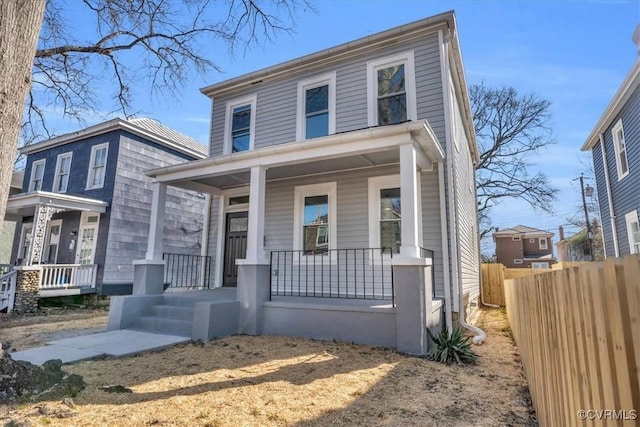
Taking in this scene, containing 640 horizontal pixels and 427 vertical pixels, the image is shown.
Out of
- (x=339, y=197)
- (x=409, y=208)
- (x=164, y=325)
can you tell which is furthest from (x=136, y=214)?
(x=409, y=208)

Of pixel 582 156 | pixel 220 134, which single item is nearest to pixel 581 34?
pixel 220 134

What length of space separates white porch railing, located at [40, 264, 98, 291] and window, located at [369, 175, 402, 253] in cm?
909

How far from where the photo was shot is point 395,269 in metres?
4.95

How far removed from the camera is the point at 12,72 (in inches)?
90.8

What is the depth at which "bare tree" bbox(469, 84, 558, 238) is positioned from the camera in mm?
18094

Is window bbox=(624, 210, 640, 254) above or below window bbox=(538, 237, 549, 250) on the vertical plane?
below

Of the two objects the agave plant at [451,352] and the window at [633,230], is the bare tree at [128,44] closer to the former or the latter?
the agave plant at [451,352]

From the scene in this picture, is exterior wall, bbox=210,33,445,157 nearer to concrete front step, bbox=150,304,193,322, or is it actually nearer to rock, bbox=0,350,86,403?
Answer: concrete front step, bbox=150,304,193,322

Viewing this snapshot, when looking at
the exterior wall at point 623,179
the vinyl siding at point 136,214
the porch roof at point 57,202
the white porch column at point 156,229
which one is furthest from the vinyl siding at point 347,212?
the exterior wall at point 623,179

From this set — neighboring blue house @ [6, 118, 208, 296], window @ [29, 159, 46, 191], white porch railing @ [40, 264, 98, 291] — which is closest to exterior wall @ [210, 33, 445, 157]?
neighboring blue house @ [6, 118, 208, 296]

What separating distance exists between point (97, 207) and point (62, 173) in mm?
3483

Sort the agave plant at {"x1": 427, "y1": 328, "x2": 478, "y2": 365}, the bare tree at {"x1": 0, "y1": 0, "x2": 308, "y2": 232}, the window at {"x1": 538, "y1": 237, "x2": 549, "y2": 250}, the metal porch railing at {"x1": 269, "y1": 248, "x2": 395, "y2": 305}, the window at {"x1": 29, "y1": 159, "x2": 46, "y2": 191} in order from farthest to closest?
the window at {"x1": 538, "y1": 237, "x2": 549, "y2": 250}, the window at {"x1": 29, "y1": 159, "x2": 46, "y2": 191}, the metal porch railing at {"x1": 269, "y1": 248, "x2": 395, "y2": 305}, the bare tree at {"x1": 0, "y1": 0, "x2": 308, "y2": 232}, the agave plant at {"x1": 427, "y1": 328, "x2": 478, "y2": 365}

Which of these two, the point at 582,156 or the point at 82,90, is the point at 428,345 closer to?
the point at 82,90

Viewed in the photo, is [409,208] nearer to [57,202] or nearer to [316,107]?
[316,107]
